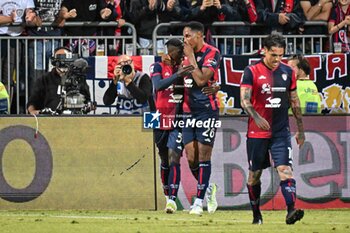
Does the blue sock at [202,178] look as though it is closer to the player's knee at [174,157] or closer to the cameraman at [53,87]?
the player's knee at [174,157]

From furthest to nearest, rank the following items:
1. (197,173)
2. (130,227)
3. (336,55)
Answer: (336,55) < (197,173) < (130,227)

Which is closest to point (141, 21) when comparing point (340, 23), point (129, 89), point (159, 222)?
point (129, 89)

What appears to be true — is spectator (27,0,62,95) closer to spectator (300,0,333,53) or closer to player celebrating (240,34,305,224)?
spectator (300,0,333,53)

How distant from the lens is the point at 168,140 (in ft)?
60.2

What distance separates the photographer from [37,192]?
1891cm

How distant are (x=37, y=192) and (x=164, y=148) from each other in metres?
2.15

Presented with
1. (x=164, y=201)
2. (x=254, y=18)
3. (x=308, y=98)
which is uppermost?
(x=254, y=18)

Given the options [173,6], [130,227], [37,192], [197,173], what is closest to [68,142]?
[37,192]

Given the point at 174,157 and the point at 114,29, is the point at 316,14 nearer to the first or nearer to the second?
the point at 114,29

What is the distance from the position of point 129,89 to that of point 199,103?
240cm

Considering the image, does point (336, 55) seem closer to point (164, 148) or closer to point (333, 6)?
point (333, 6)

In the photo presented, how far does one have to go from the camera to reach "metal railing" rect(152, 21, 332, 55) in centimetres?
2125

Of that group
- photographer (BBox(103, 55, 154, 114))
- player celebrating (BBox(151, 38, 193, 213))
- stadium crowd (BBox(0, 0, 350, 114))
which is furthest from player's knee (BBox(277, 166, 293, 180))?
stadium crowd (BBox(0, 0, 350, 114))

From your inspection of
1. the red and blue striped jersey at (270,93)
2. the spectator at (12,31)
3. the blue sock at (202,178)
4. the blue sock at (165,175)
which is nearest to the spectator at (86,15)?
the spectator at (12,31)
